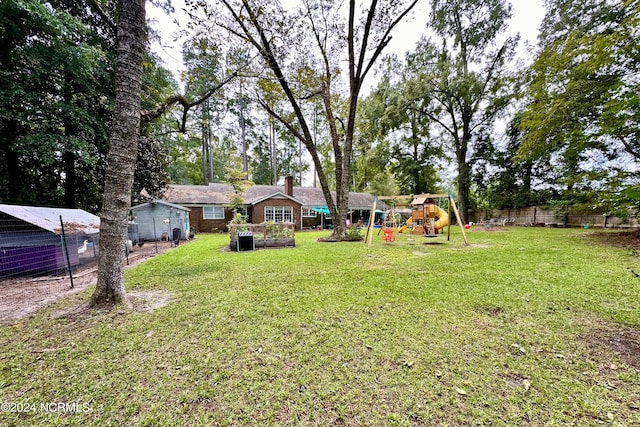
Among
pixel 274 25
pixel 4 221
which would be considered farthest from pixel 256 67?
pixel 4 221

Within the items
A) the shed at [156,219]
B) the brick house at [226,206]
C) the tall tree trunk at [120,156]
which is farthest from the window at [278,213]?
the tall tree trunk at [120,156]

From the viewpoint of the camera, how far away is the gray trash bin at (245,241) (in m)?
10.1

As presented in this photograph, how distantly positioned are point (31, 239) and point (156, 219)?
9.04 m

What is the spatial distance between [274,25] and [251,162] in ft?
85.9

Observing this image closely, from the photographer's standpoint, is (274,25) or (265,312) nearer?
(265,312)

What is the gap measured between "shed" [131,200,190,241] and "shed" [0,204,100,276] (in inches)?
314

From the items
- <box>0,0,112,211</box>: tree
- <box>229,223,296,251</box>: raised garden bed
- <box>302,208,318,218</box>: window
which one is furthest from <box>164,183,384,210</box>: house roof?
<box>229,223,296,251</box>: raised garden bed

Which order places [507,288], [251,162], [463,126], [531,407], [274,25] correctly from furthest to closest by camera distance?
[251,162] < [463,126] < [274,25] < [507,288] < [531,407]

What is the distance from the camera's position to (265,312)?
12.5 feet

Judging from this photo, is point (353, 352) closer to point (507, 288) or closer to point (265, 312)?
point (265, 312)

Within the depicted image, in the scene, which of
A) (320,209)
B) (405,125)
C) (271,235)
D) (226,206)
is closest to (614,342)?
(271,235)

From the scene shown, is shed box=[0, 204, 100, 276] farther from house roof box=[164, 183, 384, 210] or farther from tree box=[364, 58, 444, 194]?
tree box=[364, 58, 444, 194]

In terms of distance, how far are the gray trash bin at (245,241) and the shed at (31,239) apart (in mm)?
4616

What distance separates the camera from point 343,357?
2.61 metres
